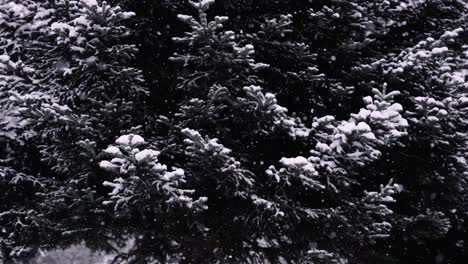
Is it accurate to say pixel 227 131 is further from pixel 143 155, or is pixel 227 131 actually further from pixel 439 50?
pixel 439 50

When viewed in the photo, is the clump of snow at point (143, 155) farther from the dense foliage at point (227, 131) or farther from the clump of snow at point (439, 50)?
the clump of snow at point (439, 50)

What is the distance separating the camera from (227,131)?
179 inches

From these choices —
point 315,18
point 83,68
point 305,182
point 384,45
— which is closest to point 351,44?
point 315,18

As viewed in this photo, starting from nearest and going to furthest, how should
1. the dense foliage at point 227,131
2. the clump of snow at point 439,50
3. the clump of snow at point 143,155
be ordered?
the clump of snow at point 143,155 → the dense foliage at point 227,131 → the clump of snow at point 439,50

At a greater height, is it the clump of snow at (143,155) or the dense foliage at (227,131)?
the clump of snow at (143,155)

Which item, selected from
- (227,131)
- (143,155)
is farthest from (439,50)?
(143,155)

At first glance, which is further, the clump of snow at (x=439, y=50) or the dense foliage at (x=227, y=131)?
the clump of snow at (x=439, y=50)

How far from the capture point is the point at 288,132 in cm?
435

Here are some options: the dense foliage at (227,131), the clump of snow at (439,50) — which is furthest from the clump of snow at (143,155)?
the clump of snow at (439,50)

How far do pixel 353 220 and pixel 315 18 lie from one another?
2112 millimetres

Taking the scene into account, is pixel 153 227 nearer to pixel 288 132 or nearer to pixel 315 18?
pixel 288 132

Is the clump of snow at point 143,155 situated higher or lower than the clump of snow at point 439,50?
higher

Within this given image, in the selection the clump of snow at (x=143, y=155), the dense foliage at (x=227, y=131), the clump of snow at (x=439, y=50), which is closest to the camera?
the clump of snow at (x=143, y=155)

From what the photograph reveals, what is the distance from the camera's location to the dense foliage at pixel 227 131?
3.92 metres
